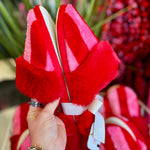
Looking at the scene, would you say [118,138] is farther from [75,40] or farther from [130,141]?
[75,40]

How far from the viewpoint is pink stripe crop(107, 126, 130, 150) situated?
1.39 feet

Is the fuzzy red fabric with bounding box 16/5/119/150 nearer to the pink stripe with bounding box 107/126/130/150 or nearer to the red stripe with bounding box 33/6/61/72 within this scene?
the red stripe with bounding box 33/6/61/72

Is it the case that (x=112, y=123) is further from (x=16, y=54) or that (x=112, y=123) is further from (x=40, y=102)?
(x=16, y=54)

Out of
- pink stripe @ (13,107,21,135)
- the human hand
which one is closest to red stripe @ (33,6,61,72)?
the human hand

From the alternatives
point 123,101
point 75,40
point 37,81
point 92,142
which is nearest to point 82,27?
point 75,40

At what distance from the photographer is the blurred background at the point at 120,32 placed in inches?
21.7

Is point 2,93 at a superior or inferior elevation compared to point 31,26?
inferior

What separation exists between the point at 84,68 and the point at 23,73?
11cm

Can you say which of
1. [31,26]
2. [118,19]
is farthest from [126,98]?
[31,26]

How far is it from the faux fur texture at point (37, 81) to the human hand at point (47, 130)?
0.09 ft

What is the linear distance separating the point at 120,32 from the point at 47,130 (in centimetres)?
50

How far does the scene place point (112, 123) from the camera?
1.58 ft

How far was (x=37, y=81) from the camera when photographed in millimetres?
330

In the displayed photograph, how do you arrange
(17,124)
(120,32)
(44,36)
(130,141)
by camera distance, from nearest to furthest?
1. (44,36)
2. (130,141)
3. (17,124)
4. (120,32)
